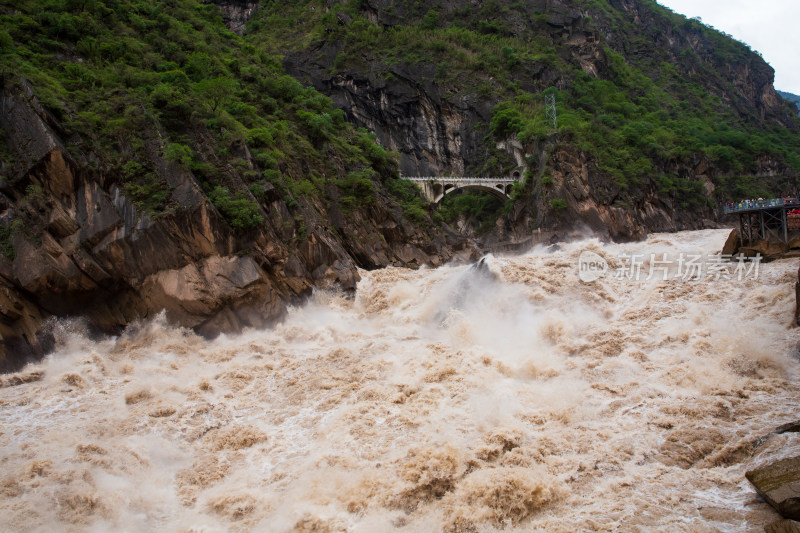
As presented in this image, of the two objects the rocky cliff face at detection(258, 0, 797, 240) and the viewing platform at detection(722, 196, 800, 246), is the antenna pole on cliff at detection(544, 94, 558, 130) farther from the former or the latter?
the viewing platform at detection(722, 196, 800, 246)

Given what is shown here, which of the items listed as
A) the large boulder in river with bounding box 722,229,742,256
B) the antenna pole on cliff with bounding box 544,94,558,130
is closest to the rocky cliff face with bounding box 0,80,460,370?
the large boulder in river with bounding box 722,229,742,256

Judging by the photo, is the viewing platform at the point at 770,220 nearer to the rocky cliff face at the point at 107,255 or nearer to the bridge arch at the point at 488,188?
the rocky cliff face at the point at 107,255

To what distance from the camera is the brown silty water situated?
10.5 meters

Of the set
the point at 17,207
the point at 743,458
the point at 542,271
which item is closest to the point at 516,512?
the point at 743,458

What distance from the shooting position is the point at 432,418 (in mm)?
14219

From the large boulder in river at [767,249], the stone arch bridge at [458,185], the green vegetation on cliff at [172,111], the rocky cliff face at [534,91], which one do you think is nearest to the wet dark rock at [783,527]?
the large boulder in river at [767,249]

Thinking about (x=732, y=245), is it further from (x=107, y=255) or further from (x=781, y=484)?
(x=107, y=255)

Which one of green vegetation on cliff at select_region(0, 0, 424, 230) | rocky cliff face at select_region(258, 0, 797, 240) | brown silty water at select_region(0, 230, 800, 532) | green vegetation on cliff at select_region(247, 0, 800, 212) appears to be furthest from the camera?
green vegetation on cliff at select_region(247, 0, 800, 212)

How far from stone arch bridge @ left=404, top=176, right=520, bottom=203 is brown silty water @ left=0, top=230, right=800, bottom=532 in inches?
1241

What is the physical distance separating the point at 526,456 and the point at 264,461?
6.54 meters

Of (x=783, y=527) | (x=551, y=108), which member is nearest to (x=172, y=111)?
(x=783, y=527)

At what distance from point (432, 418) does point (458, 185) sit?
42794 mm

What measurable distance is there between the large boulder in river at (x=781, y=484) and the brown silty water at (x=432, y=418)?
27cm

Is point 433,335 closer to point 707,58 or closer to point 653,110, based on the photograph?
→ point 653,110
